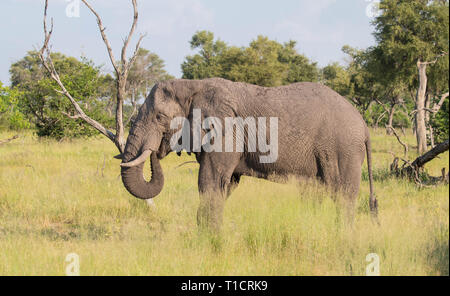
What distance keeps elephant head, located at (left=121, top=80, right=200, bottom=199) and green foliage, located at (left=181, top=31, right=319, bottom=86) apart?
20.0 m

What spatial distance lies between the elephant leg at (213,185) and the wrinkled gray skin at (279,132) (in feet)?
0.04

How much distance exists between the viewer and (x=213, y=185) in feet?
17.8

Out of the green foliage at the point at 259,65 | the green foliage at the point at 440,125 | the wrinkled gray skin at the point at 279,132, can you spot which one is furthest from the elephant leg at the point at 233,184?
the green foliage at the point at 259,65

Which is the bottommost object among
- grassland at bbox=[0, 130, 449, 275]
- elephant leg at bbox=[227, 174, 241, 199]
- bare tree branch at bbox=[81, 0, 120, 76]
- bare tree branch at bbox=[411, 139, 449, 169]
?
grassland at bbox=[0, 130, 449, 275]

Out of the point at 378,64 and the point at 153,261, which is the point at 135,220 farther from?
the point at 378,64

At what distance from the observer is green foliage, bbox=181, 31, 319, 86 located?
26.0 metres

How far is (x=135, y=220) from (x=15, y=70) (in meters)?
50.8

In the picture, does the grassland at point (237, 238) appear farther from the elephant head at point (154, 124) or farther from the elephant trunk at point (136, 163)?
the elephant head at point (154, 124)

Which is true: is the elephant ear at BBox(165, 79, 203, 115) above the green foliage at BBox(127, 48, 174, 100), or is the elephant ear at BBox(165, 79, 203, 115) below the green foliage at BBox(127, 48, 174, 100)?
below

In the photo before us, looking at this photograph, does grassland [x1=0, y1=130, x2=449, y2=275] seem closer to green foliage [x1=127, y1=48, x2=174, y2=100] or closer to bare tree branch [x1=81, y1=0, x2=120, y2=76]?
bare tree branch [x1=81, y1=0, x2=120, y2=76]

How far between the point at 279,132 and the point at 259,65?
2146cm

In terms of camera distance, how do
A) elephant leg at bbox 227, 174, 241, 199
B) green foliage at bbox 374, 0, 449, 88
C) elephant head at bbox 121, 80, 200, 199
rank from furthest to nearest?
1. green foliage at bbox 374, 0, 449, 88
2. elephant leg at bbox 227, 174, 241, 199
3. elephant head at bbox 121, 80, 200, 199

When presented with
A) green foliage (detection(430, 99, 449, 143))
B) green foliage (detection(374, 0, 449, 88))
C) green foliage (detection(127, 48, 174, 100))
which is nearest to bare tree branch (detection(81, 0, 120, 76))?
green foliage (detection(430, 99, 449, 143))

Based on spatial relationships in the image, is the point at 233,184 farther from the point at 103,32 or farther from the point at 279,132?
the point at 103,32
